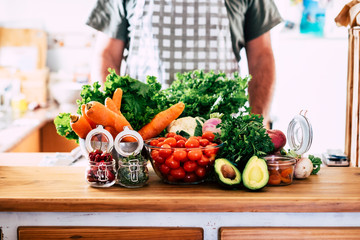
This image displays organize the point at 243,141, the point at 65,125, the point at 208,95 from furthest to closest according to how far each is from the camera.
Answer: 1. the point at 208,95
2. the point at 65,125
3. the point at 243,141

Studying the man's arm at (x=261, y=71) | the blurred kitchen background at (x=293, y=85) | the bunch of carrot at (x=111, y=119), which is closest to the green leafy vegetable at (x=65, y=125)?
the bunch of carrot at (x=111, y=119)

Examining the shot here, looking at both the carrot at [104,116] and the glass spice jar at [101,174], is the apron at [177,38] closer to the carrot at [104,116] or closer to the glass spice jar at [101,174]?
the carrot at [104,116]

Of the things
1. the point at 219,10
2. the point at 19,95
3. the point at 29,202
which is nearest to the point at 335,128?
the point at 219,10

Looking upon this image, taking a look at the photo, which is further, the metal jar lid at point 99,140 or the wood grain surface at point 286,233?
the metal jar lid at point 99,140

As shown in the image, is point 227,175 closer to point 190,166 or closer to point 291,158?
point 190,166

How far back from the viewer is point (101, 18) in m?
2.47

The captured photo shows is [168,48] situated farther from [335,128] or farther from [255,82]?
[335,128]

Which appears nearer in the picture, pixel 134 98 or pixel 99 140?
pixel 99 140

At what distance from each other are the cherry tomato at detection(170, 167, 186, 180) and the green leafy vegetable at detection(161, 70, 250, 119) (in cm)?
39

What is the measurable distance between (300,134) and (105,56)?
4.88 ft

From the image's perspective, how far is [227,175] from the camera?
44.3 inches

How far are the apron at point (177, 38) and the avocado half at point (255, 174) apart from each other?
4.80 feet

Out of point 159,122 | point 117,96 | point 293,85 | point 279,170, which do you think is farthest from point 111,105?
point 293,85

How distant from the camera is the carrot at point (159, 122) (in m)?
1.36
